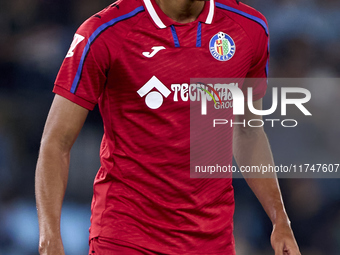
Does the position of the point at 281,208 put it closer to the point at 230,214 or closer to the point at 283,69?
the point at 230,214

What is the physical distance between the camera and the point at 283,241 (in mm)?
1937

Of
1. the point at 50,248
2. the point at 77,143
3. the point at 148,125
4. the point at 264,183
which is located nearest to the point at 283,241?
the point at 264,183

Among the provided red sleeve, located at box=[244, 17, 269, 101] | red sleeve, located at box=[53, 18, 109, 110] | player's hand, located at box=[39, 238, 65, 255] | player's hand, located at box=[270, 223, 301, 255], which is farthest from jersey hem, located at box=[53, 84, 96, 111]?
player's hand, located at box=[270, 223, 301, 255]

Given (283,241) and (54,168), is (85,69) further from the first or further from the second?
(283,241)

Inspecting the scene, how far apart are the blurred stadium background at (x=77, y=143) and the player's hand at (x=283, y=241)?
1.83m

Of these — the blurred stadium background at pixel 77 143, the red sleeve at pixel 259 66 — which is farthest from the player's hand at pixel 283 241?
the blurred stadium background at pixel 77 143

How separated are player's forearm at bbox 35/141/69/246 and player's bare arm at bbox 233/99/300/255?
0.78 m

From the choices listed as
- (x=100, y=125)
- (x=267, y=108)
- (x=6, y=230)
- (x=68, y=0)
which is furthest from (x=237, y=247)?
(x=68, y=0)

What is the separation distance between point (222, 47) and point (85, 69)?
1.64ft

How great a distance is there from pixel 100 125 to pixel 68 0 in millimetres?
899

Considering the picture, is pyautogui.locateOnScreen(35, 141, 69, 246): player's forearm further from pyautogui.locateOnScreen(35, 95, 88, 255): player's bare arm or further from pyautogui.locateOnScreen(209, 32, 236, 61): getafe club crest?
pyautogui.locateOnScreen(209, 32, 236, 61): getafe club crest

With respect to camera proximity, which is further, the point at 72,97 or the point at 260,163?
the point at 260,163

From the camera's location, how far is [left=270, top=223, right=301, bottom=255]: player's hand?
1.91 m

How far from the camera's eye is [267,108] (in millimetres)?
3863
